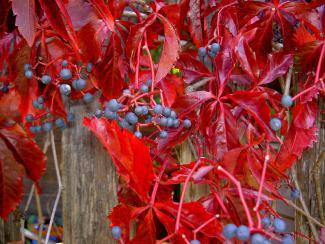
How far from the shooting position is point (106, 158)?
1.24m

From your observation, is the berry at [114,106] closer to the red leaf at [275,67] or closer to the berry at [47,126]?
the red leaf at [275,67]

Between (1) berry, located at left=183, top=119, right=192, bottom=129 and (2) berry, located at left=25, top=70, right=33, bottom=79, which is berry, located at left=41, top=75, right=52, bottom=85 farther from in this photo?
(1) berry, located at left=183, top=119, right=192, bottom=129

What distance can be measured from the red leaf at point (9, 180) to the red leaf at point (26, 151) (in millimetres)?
21

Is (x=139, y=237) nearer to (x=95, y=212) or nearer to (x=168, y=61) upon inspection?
(x=168, y=61)

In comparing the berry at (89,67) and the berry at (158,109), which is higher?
the berry at (89,67)

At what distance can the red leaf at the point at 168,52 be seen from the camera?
2.75ft

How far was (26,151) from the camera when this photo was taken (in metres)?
1.21

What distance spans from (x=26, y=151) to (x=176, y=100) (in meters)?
0.53

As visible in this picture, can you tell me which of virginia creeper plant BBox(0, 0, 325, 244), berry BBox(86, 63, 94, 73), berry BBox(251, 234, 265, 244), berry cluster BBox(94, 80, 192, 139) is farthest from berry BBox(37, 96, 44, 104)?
berry BBox(251, 234, 265, 244)

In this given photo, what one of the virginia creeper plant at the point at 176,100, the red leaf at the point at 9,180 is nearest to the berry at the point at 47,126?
the virginia creeper plant at the point at 176,100

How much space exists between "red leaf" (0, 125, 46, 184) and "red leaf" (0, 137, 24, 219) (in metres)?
0.02

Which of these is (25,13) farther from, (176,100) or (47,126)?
(47,126)

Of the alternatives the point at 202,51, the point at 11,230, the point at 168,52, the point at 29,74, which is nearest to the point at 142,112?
the point at 168,52

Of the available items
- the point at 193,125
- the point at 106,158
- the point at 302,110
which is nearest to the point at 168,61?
the point at 193,125
